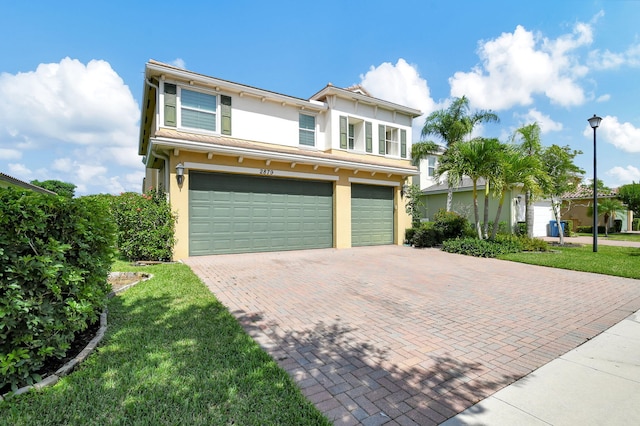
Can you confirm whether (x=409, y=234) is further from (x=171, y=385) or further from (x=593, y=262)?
(x=171, y=385)

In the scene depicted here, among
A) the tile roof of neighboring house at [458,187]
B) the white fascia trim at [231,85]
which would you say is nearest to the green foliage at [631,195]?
the tile roof of neighboring house at [458,187]

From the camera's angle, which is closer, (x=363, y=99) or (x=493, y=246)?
(x=493, y=246)

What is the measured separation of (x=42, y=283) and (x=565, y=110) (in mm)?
19844

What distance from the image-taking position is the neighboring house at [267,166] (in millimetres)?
10008

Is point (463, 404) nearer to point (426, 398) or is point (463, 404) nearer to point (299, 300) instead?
point (426, 398)

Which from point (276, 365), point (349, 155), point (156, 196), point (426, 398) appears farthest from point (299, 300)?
point (349, 155)

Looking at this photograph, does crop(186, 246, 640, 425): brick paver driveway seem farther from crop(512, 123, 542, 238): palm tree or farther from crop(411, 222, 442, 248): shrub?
crop(512, 123, 542, 238): palm tree

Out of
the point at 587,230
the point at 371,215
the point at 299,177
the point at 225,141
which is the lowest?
the point at 587,230

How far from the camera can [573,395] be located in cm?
264

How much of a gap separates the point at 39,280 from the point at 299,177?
956 centimetres

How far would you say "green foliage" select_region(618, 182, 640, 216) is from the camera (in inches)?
958

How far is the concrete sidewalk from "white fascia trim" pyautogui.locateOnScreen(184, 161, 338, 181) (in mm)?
9602

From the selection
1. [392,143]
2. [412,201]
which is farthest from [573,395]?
[392,143]

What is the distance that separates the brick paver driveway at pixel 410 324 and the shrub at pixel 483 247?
2.46 meters
